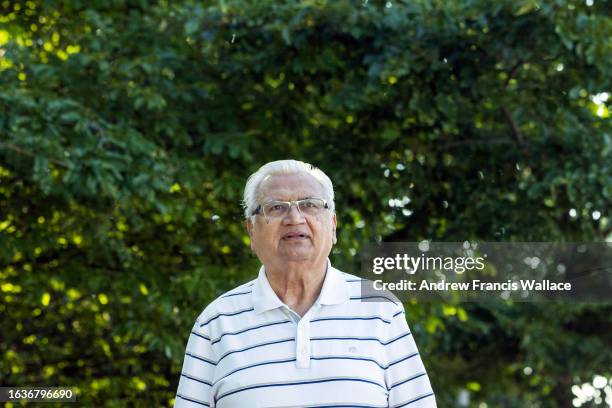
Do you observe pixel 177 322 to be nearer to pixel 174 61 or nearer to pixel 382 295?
pixel 174 61

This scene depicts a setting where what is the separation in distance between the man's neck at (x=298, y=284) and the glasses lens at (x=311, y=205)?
0.12 m

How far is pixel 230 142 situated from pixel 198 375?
307 centimetres

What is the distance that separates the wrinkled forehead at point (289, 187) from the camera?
2398mm

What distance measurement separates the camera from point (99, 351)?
20.3 feet

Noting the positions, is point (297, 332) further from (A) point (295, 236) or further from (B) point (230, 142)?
(B) point (230, 142)

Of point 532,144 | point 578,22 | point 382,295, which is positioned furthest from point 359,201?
point 382,295

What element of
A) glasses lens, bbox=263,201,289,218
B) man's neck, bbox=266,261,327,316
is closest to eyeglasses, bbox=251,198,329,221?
glasses lens, bbox=263,201,289,218

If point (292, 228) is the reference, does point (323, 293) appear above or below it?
below

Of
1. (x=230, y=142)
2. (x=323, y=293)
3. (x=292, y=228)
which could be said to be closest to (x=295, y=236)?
(x=292, y=228)

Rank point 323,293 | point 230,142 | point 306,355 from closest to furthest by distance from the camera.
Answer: point 306,355
point 323,293
point 230,142

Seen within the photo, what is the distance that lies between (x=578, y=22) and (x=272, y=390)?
3.03 m

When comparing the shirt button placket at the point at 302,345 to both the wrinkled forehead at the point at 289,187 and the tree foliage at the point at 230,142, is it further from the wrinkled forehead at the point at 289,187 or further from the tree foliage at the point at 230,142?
the tree foliage at the point at 230,142

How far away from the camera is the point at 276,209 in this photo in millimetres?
2404

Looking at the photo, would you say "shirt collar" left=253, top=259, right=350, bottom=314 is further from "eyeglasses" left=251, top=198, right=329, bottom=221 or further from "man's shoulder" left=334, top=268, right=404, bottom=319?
"eyeglasses" left=251, top=198, right=329, bottom=221
